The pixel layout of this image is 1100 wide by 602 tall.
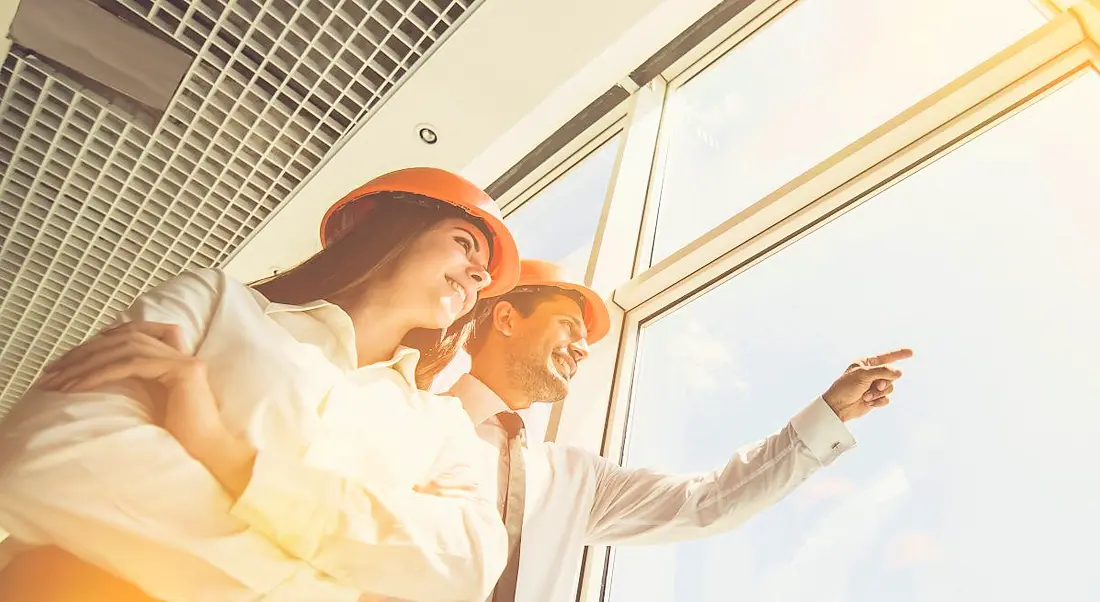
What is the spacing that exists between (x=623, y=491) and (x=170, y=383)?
2.68 ft

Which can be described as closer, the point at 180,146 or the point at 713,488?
the point at 713,488

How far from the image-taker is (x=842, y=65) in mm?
1881

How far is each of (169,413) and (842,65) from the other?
1772 mm

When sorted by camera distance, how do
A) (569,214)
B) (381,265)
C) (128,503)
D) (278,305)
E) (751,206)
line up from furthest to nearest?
(569,214), (751,206), (381,265), (278,305), (128,503)

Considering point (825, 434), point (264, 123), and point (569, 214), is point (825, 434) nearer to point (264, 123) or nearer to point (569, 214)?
point (569, 214)

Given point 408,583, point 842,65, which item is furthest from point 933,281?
point 408,583

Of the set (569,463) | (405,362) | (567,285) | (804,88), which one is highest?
(804,88)

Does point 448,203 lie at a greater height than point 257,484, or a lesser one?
greater

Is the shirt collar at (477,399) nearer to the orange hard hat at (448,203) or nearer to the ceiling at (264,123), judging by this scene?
the orange hard hat at (448,203)

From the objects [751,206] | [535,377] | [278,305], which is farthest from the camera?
[751,206]

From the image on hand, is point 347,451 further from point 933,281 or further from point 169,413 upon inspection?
point 933,281

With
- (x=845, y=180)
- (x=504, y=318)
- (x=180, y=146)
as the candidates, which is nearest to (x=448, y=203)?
(x=504, y=318)

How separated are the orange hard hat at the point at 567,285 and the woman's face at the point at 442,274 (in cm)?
14

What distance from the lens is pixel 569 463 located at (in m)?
1.36
